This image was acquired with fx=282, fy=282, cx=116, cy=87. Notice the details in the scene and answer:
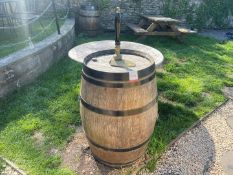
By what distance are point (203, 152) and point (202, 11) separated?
7.57 meters

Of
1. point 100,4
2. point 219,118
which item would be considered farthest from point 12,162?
point 100,4

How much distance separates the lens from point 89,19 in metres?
8.69

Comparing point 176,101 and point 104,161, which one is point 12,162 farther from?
point 176,101

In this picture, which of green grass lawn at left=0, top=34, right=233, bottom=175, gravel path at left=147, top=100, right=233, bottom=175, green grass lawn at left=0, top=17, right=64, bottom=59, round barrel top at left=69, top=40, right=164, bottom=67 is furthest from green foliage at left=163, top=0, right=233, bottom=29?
gravel path at left=147, top=100, right=233, bottom=175

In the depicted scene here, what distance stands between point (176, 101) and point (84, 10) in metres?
4.90

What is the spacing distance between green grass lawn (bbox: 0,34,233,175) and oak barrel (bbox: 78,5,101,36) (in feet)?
7.72

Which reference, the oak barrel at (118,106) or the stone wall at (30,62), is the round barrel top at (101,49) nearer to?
the oak barrel at (118,106)

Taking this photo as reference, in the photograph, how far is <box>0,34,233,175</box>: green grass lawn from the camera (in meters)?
3.75

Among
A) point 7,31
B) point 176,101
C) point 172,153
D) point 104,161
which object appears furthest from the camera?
point 7,31

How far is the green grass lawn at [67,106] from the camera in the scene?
12.3 feet

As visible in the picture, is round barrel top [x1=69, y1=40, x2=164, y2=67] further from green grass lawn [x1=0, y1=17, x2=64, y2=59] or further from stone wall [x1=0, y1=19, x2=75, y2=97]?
green grass lawn [x1=0, y1=17, x2=64, y2=59]

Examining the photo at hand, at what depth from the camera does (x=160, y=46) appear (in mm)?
7977

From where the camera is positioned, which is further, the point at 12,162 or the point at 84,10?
the point at 84,10

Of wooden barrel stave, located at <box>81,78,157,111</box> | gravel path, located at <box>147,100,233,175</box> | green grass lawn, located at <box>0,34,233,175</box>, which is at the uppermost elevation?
wooden barrel stave, located at <box>81,78,157,111</box>
